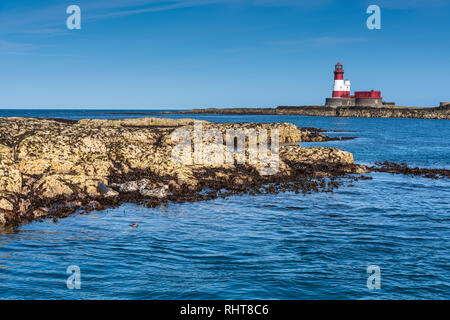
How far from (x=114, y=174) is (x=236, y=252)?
42.3 ft

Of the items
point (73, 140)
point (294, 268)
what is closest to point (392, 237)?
point (294, 268)

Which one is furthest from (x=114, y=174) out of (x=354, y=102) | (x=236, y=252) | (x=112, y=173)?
(x=354, y=102)

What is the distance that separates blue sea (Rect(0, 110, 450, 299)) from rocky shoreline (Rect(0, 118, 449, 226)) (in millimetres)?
1458

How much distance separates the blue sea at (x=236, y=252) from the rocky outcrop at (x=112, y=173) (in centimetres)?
158

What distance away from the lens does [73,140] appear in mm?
25562

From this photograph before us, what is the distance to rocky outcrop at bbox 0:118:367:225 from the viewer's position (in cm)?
1828

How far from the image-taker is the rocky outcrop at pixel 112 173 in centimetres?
1828

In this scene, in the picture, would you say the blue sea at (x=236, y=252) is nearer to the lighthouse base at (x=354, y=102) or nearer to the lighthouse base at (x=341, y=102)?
the lighthouse base at (x=341, y=102)

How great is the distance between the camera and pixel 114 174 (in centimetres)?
2344
